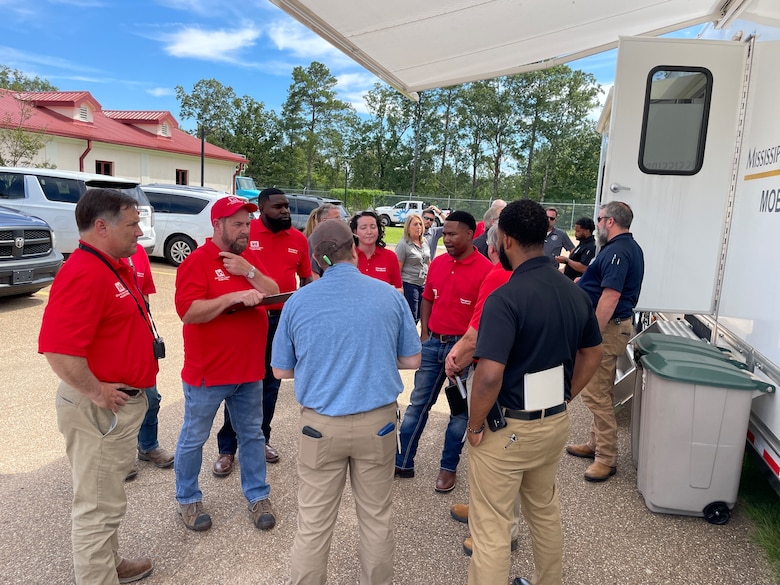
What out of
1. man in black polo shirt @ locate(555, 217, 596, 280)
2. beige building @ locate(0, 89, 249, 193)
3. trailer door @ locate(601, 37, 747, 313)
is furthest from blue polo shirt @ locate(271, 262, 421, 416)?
beige building @ locate(0, 89, 249, 193)

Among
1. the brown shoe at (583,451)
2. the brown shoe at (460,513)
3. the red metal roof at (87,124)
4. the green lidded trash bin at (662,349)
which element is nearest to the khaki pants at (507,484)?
the brown shoe at (460,513)

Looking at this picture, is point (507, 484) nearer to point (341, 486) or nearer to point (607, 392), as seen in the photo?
point (341, 486)

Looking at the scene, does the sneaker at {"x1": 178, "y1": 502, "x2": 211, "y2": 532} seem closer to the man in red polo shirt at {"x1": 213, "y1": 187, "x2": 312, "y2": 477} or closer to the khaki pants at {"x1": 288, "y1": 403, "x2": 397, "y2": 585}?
the man in red polo shirt at {"x1": 213, "y1": 187, "x2": 312, "y2": 477}

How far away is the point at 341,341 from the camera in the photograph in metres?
2.18

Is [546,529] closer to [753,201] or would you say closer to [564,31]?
[753,201]

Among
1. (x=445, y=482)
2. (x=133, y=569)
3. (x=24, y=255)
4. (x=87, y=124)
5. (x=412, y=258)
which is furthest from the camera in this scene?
(x=87, y=124)

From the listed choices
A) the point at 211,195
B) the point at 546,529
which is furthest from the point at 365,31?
the point at 211,195

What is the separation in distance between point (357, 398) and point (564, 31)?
3.73m

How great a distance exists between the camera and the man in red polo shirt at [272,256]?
3.81 meters

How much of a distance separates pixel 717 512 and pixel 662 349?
40.4 inches

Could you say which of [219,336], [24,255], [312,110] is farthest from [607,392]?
[312,110]

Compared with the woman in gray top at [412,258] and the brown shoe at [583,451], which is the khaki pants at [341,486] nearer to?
the brown shoe at [583,451]

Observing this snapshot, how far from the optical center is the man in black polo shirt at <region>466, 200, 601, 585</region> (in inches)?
82.7

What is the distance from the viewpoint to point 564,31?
435 centimetres
